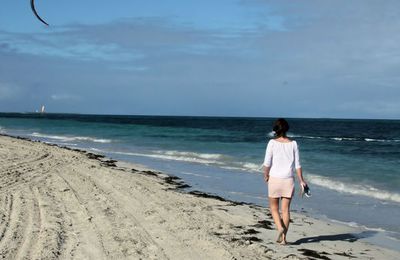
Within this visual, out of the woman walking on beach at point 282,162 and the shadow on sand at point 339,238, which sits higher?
the woman walking on beach at point 282,162

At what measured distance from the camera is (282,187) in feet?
20.7

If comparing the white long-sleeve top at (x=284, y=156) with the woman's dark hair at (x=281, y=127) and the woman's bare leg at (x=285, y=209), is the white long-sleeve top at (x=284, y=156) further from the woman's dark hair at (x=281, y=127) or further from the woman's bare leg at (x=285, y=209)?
the woman's bare leg at (x=285, y=209)

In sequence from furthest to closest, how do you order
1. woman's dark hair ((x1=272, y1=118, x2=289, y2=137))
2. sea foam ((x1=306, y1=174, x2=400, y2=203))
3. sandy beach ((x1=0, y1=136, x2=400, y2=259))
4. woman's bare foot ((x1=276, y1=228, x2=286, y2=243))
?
1. sea foam ((x1=306, y1=174, x2=400, y2=203))
2. woman's bare foot ((x1=276, y1=228, x2=286, y2=243))
3. woman's dark hair ((x1=272, y1=118, x2=289, y2=137))
4. sandy beach ((x1=0, y1=136, x2=400, y2=259))

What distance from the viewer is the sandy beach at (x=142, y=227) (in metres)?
5.85

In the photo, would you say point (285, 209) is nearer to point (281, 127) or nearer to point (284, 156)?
point (284, 156)

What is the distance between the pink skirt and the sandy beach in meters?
0.68

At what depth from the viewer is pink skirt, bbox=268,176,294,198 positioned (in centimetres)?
629

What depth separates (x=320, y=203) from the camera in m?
11.0

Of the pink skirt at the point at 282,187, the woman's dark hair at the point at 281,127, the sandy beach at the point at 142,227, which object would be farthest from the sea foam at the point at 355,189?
the woman's dark hair at the point at 281,127

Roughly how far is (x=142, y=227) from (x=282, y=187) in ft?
6.67

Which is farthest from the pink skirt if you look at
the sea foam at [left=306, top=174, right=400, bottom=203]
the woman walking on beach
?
the sea foam at [left=306, top=174, right=400, bottom=203]

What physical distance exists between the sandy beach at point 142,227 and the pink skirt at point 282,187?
677 mm

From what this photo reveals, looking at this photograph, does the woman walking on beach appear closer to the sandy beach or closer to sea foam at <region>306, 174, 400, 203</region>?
the sandy beach

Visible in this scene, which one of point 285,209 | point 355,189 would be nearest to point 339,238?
point 285,209
